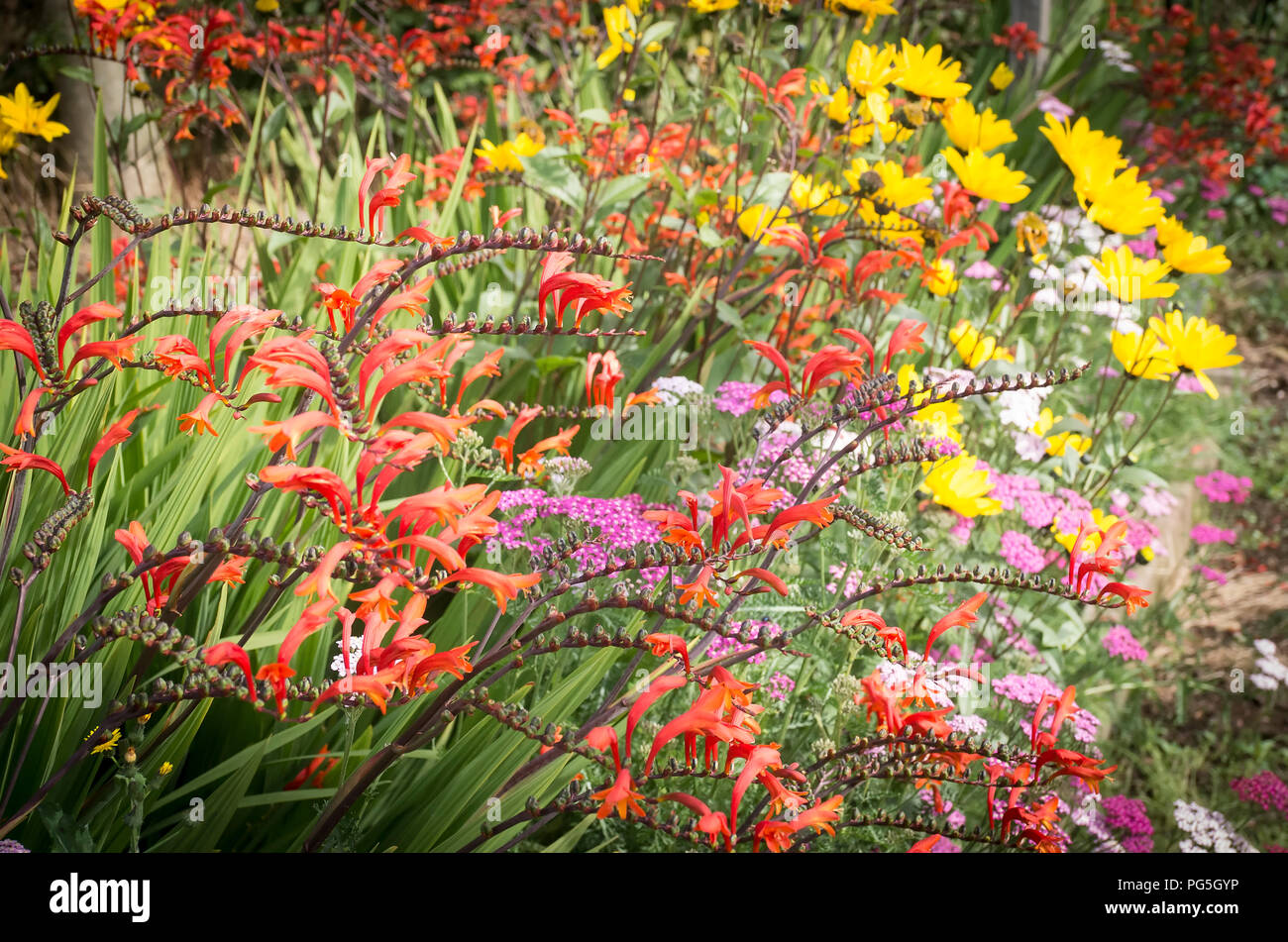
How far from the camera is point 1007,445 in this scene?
10.1 ft

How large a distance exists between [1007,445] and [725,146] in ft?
3.96

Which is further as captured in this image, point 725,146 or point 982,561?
point 725,146

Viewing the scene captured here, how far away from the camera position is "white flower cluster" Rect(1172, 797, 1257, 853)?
198 centimetres

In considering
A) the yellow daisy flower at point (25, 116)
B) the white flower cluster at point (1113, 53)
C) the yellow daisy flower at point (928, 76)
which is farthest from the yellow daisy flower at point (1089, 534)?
the white flower cluster at point (1113, 53)

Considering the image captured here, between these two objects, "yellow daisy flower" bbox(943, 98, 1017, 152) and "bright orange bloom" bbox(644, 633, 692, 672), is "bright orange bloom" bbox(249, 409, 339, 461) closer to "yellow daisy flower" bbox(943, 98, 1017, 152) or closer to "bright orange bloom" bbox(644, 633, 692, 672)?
"bright orange bloom" bbox(644, 633, 692, 672)

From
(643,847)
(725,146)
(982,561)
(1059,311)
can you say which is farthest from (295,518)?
(1059,311)

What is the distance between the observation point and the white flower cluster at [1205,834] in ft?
6.48

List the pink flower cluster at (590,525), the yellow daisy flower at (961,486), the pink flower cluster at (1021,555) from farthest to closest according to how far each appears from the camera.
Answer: the pink flower cluster at (1021,555), the yellow daisy flower at (961,486), the pink flower cluster at (590,525)

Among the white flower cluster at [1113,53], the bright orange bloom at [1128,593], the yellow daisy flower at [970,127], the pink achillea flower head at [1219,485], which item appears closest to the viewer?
the bright orange bloom at [1128,593]

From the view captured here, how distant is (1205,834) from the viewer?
1988mm

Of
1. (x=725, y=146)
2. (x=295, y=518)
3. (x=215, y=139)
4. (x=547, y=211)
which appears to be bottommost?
(x=215, y=139)

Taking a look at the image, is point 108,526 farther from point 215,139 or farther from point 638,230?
point 215,139

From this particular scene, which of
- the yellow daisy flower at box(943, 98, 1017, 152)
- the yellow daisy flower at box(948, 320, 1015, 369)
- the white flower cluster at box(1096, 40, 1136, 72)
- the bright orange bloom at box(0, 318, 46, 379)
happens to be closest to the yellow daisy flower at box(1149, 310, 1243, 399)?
the yellow daisy flower at box(948, 320, 1015, 369)

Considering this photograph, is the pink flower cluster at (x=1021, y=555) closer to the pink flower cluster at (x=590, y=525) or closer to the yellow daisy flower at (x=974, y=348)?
the yellow daisy flower at (x=974, y=348)
